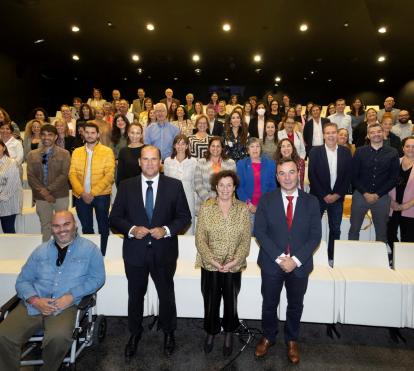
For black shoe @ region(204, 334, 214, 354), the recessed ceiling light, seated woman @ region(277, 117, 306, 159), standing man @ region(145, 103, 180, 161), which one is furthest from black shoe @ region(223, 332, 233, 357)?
the recessed ceiling light

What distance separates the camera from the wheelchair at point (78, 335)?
2348 millimetres

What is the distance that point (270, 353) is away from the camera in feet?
8.85

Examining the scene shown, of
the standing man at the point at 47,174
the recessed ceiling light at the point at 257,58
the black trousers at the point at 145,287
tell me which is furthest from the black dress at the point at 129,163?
the recessed ceiling light at the point at 257,58

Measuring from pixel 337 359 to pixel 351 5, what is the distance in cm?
586

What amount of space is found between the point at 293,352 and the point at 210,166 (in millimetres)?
1964

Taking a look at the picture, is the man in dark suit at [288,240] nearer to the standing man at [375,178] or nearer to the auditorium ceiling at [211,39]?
the standing man at [375,178]

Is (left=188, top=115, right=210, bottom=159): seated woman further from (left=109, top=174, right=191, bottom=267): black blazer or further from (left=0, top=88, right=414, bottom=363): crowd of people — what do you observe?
(left=109, top=174, right=191, bottom=267): black blazer

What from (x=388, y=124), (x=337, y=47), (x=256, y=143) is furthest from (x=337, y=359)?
(x=337, y=47)

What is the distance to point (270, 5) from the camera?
6070 mm

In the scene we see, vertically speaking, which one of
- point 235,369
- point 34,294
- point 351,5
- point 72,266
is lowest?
point 235,369

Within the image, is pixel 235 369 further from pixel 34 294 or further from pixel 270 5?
pixel 270 5

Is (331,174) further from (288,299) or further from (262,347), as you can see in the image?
(262,347)

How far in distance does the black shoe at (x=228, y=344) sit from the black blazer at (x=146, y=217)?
732 mm

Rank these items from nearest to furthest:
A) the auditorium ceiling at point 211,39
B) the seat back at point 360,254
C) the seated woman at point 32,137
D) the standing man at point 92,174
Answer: the seat back at point 360,254 → the standing man at point 92,174 → the seated woman at point 32,137 → the auditorium ceiling at point 211,39
